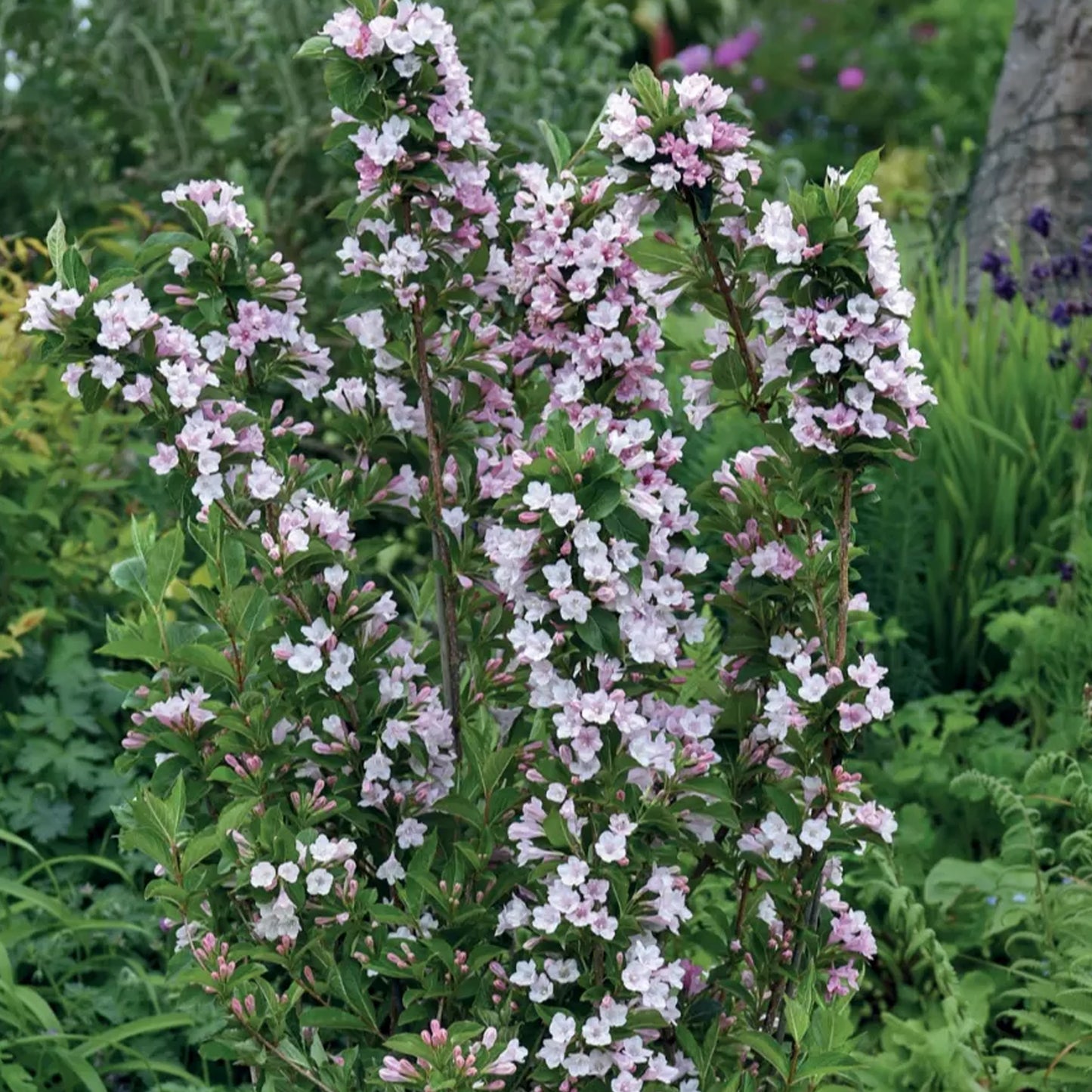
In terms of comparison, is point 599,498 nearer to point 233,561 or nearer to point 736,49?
point 233,561

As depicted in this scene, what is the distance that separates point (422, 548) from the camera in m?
4.20

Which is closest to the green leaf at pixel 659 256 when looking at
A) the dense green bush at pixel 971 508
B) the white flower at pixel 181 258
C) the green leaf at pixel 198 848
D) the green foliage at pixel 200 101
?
the white flower at pixel 181 258

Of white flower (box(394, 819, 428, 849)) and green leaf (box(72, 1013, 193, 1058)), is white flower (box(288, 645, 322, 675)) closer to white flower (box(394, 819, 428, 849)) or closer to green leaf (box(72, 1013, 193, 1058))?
white flower (box(394, 819, 428, 849))

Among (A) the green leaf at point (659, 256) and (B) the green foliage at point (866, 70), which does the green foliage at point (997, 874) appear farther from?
(B) the green foliage at point (866, 70)

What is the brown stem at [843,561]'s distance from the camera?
202cm

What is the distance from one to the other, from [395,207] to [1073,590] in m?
2.13

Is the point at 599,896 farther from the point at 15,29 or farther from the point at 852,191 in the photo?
the point at 15,29

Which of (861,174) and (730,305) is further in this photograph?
(730,305)

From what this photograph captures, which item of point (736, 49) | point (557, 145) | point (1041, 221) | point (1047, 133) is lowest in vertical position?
point (557, 145)

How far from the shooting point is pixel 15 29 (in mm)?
4699

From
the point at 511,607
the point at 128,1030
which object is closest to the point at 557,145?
the point at 511,607

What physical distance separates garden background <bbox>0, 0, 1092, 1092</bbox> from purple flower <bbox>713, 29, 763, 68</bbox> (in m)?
5.47

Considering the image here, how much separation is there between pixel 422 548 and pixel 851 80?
7.68 m

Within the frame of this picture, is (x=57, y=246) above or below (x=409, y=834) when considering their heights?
above
